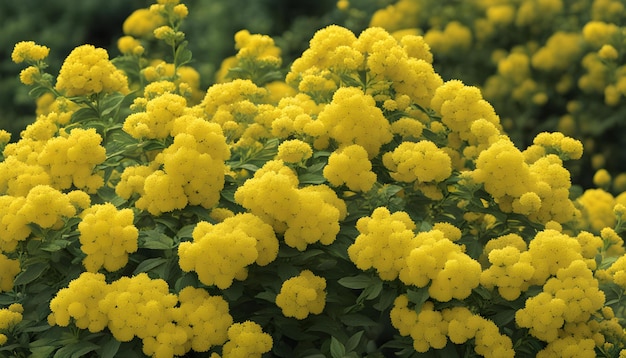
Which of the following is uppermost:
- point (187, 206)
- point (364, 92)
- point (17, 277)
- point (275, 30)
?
point (364, 92)

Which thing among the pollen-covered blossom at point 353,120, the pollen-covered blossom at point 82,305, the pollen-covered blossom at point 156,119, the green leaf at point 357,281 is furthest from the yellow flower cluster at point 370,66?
the pollen-covered blossom at point 82,305

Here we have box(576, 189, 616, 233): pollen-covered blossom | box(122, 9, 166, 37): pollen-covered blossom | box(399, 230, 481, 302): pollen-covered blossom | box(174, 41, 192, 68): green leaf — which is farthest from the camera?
box(122, 9, 166, 37): pollen-covered blossom

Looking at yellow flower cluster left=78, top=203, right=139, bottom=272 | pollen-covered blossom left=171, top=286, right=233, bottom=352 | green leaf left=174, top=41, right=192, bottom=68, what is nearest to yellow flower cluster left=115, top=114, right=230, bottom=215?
yellow flower cluster left=78, top=203, right=139, bottom=272

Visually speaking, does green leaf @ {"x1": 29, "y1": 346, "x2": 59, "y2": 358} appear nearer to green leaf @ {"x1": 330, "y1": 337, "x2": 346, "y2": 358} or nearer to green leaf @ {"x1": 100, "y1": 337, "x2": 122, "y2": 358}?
green leaf @ {"x1": 100, "y1": 337, "x2": 122, "y2": 358}

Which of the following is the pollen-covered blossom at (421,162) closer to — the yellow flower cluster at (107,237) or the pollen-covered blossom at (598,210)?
the yellow flower cluster at (107,237)

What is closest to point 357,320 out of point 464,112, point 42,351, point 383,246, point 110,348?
point 383,246

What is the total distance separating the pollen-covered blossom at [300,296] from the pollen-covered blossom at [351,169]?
0.37 m

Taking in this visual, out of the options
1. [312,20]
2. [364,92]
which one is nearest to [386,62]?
[364,92]

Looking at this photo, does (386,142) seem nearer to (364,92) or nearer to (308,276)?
(364,92)

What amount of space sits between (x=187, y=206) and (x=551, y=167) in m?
1.39

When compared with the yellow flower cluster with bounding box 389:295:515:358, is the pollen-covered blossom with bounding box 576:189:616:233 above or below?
below

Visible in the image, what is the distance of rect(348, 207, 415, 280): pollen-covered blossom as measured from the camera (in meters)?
3.29

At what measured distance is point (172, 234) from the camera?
368 centimetres

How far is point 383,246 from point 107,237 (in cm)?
94
